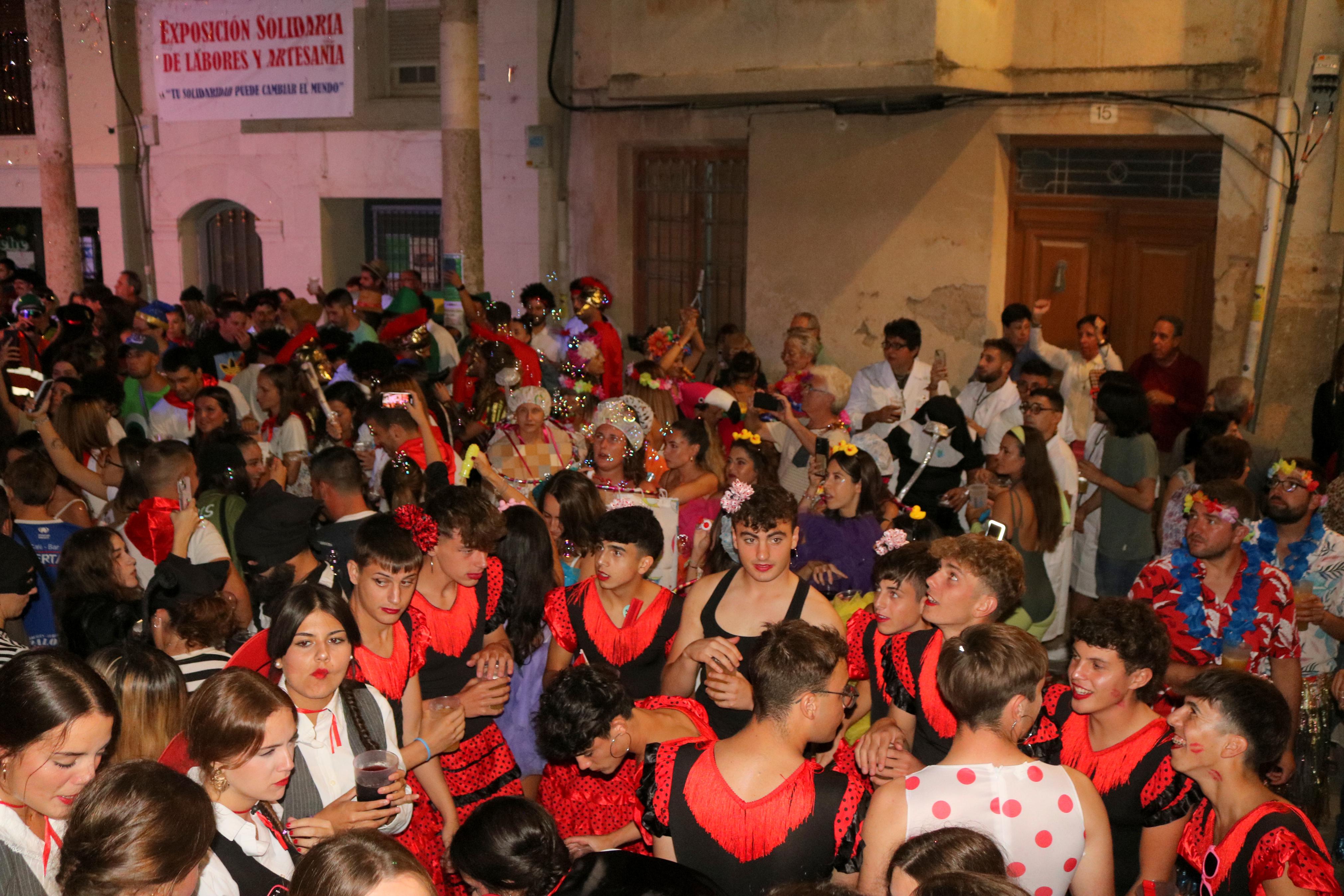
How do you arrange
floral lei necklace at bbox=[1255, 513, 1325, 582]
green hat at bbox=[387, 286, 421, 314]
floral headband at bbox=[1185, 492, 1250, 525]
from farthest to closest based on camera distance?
1. green hat at bbox=[387, 286, 421, 314]
2. floral lei necklace at bbox=[1255, 513, 1325, 582]
3. floral headband at bbox=[1185, 492, 1250, 525]

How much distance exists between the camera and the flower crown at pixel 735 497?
458 centimetres

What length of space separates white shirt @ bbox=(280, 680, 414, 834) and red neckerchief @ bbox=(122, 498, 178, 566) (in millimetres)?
1719

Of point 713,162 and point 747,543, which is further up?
point 713,162

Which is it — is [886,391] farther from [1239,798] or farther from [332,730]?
[332,730]

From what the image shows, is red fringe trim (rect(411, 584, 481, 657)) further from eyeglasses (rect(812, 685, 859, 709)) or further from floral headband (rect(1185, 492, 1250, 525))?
floral headband (rect(1185, 492, 1250, 525))

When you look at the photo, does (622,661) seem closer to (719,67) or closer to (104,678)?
(104,678)

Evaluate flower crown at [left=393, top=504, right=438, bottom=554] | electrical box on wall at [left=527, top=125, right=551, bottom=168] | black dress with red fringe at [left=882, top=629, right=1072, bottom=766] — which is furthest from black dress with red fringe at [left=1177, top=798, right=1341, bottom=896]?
electrical box on wall at [left=527, top=125, right=551, bottom=168]

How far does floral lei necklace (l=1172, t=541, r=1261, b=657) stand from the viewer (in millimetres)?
4332

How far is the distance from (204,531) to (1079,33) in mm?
7308

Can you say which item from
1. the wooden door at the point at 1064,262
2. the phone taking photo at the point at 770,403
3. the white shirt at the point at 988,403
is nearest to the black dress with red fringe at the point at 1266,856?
the phone taking photo at the point at 770,403

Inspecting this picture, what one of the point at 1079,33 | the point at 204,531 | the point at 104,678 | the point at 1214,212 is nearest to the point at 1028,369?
the point at 1214,212

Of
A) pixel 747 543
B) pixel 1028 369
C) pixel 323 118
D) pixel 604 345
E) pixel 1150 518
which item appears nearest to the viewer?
pixel 747 543

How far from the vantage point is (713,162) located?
37.2 ft

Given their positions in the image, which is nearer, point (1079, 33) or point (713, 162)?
point (1079, 33)
